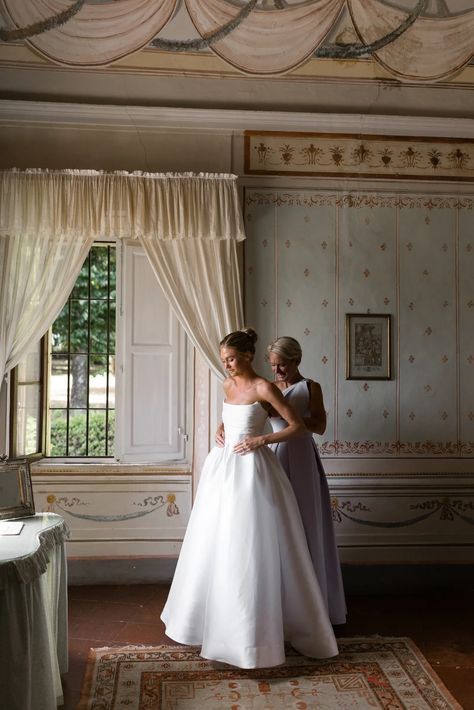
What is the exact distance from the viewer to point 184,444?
5.07m

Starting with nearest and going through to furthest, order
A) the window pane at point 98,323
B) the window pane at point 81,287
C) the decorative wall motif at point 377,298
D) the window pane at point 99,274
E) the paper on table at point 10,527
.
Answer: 1. the paper on table at point 10,527
2. the decorative wall motif at point 377,298
3. the window pane at point 99,274
4. the window pane at point 81,287
5. the window pane at point 98,323

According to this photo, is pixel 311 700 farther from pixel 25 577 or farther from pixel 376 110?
pixel 376 110

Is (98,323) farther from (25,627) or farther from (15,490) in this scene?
(25,627)

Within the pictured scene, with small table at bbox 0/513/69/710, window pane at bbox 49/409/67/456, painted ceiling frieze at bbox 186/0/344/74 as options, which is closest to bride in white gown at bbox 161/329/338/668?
small table at bbox 0/513/69/710

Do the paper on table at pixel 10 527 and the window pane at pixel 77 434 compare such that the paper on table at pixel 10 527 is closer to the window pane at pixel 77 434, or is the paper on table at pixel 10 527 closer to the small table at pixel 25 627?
the small table at pixel 25 627

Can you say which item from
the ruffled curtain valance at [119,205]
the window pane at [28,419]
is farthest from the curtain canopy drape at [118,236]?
the window pane at [28,419]

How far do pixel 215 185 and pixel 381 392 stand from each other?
203 centimetres

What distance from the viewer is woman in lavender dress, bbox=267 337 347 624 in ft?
13.0

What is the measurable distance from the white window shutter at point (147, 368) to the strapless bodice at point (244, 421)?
1.37 m

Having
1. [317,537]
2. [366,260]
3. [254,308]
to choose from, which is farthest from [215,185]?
[317,537]

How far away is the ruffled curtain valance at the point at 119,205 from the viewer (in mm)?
4688

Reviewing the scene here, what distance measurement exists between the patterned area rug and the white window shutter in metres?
1.65

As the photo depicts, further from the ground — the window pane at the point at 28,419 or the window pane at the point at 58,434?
the window pane at the point at 28,419

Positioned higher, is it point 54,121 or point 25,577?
point 54,121
